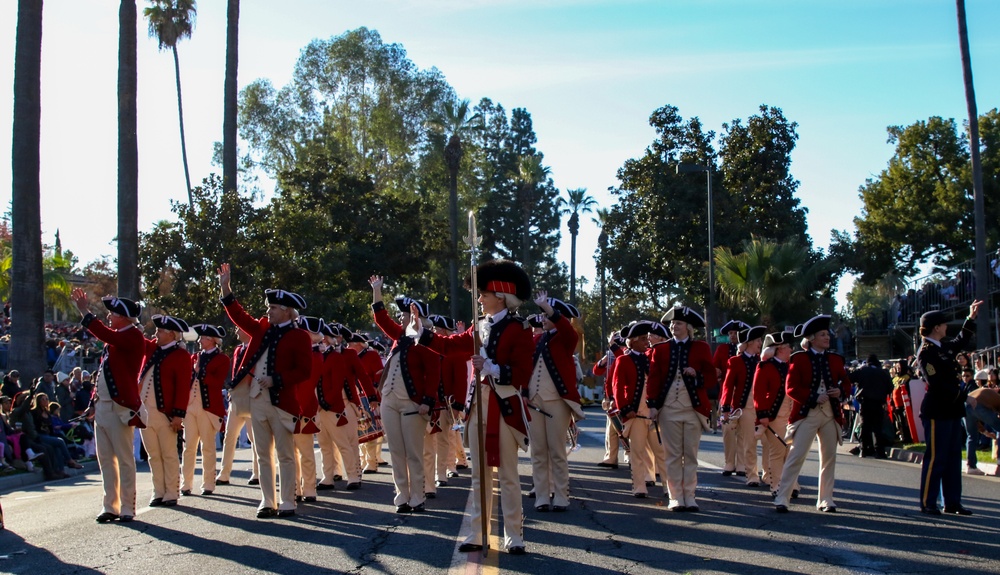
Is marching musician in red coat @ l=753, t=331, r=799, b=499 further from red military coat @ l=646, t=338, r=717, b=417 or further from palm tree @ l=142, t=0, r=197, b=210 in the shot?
palm tree @ l=142, t=0, r=197, b=210

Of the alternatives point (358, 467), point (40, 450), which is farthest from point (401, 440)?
point (40, 450)

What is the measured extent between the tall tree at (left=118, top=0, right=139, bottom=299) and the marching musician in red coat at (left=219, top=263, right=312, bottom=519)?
1391 cm

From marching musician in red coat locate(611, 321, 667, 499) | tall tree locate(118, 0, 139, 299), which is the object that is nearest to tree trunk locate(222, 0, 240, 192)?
tall tree locate(118, 0, 139, 299)

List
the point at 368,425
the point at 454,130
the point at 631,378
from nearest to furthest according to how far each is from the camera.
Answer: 1. the point at 631,378
2. the point at 368,425
3. the point at 454,130

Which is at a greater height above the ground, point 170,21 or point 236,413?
point 170,21

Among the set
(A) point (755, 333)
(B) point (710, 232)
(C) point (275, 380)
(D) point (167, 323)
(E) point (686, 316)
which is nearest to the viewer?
(C) point (275, 380)

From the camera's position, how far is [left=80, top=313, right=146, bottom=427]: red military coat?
36.3ft

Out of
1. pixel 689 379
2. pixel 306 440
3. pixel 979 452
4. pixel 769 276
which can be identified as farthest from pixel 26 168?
pixel 769 276

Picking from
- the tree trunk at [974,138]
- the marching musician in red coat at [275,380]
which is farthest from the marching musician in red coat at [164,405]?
the tree trunk at [974,138]

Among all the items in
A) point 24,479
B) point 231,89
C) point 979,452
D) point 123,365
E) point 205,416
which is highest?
point 231,89

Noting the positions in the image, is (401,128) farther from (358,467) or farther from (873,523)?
(873,523)

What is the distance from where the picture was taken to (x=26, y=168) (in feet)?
69.9

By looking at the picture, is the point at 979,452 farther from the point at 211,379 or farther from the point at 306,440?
the point at 211,379

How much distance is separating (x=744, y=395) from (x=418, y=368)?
4993mm
